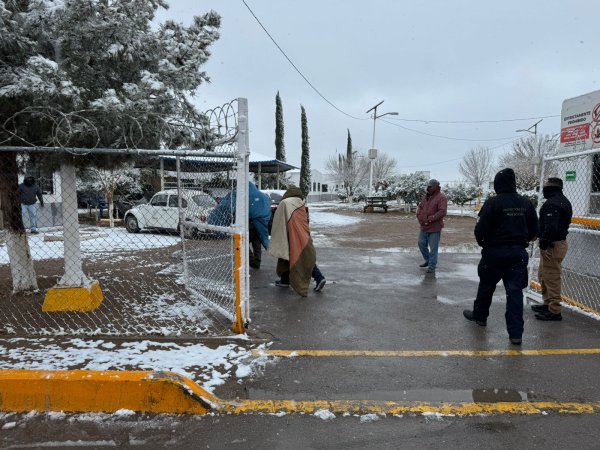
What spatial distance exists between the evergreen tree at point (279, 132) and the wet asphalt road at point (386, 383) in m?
28.8

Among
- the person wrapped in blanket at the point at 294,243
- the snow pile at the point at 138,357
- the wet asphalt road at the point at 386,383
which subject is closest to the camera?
the wet asphalt road at the point at 386,383

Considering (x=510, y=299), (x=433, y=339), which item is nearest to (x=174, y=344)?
(x=433, y=339)

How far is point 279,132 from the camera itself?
112ft

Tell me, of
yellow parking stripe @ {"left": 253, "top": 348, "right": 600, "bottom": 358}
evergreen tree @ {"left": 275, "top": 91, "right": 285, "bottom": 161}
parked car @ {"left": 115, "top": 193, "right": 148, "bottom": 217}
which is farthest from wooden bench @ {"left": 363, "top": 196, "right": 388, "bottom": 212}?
yellow parking stripe @ {"left": 253, "top": 348, "right": 600, "bottom": 358}

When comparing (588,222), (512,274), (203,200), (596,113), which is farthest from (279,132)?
(512,274)

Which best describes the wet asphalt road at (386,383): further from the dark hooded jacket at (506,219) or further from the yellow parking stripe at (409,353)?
the dark hooded jacket at (506,219)

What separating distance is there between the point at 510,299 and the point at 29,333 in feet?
16.3

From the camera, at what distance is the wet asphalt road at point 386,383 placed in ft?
8.85

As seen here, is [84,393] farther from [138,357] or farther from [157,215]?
[157,215]

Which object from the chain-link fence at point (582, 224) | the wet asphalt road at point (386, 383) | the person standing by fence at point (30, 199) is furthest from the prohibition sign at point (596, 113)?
the person standing by fence at point (30, 199)

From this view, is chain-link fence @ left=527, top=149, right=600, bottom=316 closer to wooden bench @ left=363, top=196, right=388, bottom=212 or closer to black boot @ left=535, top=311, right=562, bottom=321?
black boot @ left=535, top=311, right=562, bottom=321

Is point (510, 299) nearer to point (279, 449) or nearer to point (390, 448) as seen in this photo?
point (390, 448)

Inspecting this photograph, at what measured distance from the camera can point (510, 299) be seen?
427cm

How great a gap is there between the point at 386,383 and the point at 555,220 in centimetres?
299
